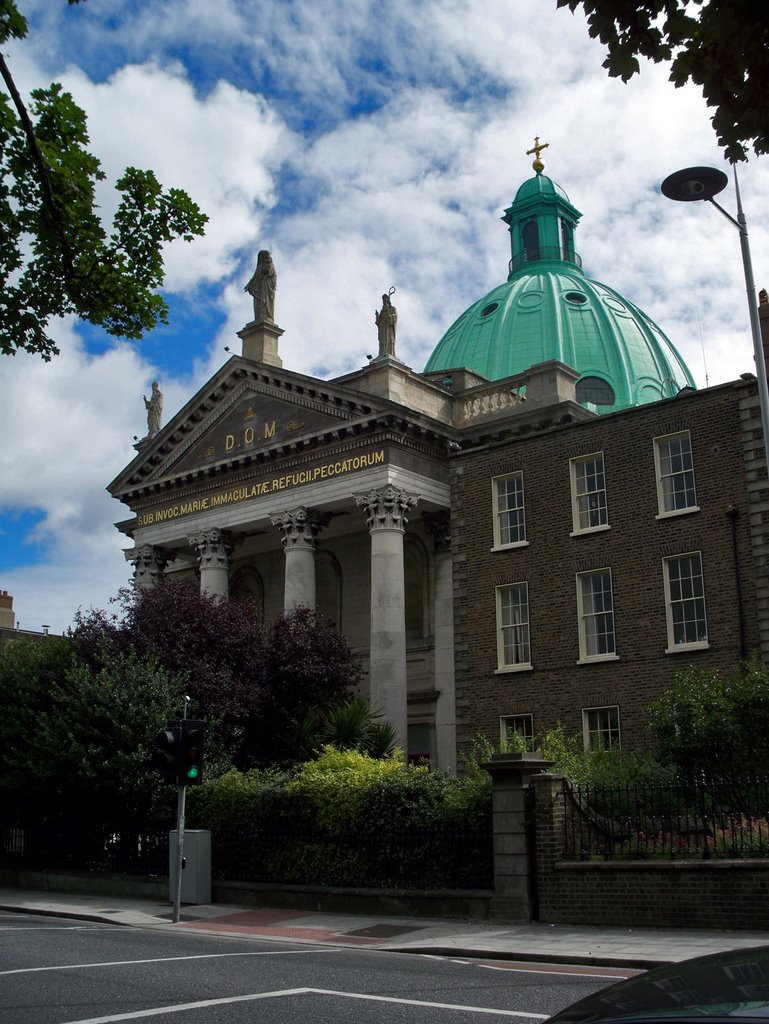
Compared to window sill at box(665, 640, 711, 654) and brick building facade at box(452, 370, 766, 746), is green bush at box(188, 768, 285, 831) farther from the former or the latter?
window sill at box(665, 640, 711, 654)

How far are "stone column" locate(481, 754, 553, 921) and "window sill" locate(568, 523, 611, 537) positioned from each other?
1326 centimetres

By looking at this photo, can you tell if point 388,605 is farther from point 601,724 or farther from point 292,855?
point 292,855

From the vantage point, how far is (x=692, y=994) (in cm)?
393

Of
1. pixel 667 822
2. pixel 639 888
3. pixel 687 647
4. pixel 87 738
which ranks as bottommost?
pixel 639 888

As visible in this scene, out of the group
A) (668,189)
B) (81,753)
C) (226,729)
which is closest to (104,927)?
(81,753)

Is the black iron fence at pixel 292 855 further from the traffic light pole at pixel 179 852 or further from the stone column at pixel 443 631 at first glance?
the stone column at pixel 443 631

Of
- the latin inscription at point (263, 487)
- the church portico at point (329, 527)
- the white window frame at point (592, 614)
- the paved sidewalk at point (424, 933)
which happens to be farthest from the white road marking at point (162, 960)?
the latin inscription at point (263, 487)

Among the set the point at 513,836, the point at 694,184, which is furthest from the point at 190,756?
the point at 694,184

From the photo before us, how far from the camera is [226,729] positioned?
94.8ft

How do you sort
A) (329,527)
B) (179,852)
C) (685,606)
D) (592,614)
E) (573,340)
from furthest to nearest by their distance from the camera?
(573,340), (329,527), (592,614), (685,606), (179,852)

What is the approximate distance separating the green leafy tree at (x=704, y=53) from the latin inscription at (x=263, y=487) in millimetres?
29596

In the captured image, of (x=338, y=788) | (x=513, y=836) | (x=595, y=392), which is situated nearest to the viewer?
(x=513, y=836)

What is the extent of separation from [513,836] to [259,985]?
23.6 ft

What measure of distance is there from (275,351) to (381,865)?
993 inches
